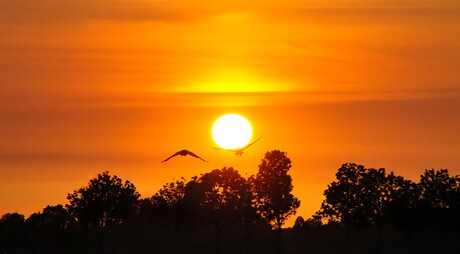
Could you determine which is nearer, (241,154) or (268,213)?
(241,154)

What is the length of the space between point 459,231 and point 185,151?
→ 76.5m

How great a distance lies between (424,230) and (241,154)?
2477 inches

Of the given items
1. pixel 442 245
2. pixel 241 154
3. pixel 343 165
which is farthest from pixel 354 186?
pixel 241 154

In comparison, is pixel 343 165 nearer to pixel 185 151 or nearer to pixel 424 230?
pixel 424 230

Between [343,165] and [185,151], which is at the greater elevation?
[343,165]

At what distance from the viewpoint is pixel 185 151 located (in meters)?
136

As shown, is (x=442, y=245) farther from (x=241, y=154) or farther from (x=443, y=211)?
(x=241, y=154)

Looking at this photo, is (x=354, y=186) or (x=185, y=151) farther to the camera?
(x=354, y=186)

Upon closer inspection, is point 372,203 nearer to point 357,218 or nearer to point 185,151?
point 357,218

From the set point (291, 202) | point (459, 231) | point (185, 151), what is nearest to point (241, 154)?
point (185, 151)

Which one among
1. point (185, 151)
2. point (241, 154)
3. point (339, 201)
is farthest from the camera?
point (339, 201)

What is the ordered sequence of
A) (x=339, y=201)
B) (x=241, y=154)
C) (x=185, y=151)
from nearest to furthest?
1. (x=185, y=151)
2. (x=241, y=154)
3. (x=339, y=201)

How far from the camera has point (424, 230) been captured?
199m

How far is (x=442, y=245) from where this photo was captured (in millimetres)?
199375
